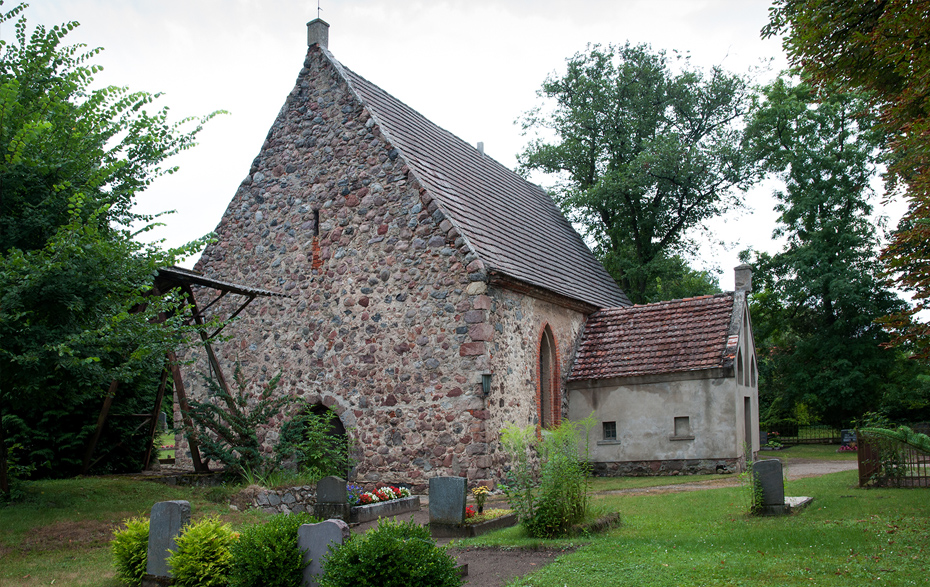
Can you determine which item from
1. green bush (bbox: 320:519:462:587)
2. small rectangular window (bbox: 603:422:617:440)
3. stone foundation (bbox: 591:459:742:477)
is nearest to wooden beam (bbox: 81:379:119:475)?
green bush (bbox: 320:519:462:587)

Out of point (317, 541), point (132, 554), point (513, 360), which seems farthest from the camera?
point (513, 360)

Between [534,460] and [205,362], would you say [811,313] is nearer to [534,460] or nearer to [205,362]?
[534,460]

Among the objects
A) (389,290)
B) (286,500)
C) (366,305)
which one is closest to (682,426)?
(389,290)

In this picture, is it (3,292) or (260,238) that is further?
(260,238)

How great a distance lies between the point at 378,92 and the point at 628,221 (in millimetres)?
15609

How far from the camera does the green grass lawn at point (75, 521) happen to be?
28.3 ft

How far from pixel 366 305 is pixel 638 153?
18171 millimetres

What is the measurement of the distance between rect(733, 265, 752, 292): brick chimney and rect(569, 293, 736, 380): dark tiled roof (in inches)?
25.4

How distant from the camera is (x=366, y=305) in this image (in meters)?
15.9

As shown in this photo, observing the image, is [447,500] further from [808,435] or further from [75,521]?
[808,435]

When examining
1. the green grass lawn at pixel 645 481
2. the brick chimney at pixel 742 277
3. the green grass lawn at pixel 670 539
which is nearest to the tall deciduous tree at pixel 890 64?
the green grass lawn at pixel 670 539

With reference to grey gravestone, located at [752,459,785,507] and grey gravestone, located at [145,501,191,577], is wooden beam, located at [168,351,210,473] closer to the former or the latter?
grey gravestone, located at [145,501,191,577]

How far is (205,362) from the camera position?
59.8 ft

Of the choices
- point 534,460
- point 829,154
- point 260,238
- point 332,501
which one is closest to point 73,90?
point 260,238
